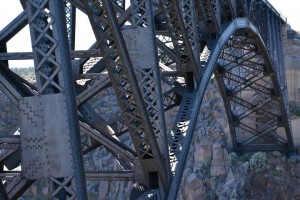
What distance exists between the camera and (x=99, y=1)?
28.9 ft

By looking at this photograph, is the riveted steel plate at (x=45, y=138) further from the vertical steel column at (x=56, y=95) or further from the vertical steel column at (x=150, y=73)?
the vertical steel column at (x=150, y=73)

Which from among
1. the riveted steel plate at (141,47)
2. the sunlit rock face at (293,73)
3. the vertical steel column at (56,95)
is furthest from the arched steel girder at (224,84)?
the sunlit rock face at (293,73)

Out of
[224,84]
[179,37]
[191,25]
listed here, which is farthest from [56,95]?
[224,84]

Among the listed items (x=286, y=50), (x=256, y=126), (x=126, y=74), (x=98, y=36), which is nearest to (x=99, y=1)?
(x=98, y=36)

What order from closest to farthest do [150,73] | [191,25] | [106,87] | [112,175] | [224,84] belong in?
[150,73], [112,175], [106,87], [191,25], [224,84]

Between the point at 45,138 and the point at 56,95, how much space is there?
45cm

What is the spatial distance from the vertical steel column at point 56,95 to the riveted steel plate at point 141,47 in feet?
10.8

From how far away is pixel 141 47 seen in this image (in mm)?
10398

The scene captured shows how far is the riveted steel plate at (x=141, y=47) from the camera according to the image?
34.1ft

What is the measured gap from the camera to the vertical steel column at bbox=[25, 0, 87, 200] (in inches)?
281

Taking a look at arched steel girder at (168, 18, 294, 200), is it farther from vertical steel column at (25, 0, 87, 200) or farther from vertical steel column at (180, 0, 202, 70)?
vertical steel column at (25, 0, 87, 200)

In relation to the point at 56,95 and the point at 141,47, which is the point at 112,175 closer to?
the point at 141,47

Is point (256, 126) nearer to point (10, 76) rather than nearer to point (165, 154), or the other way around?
point (165, 154)

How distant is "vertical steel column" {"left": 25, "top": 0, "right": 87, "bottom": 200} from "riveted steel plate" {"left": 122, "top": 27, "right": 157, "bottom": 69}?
3277 millimetres
